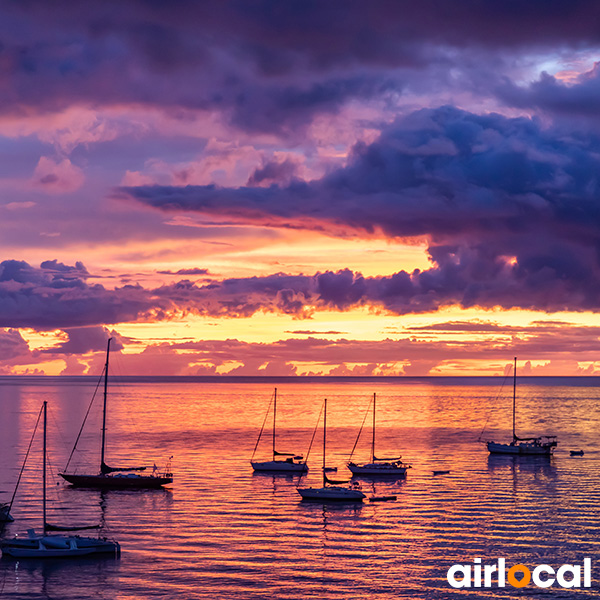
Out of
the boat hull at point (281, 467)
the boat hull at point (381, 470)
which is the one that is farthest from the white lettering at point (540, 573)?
the boat hull at point (281, 467)

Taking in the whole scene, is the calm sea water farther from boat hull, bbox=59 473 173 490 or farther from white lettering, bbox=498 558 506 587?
boat hull, bbox=59 473 173 490

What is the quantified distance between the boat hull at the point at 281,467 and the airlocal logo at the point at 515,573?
6023 cm

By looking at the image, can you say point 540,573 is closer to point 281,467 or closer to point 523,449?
point 281,467

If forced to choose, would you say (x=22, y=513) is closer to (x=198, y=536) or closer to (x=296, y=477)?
(x=198, y=536)

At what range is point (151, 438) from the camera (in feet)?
611

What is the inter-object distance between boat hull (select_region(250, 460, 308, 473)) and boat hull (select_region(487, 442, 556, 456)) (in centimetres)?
5017

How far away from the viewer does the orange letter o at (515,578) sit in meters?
66.2

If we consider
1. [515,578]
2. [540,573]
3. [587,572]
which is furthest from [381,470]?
[587,572]

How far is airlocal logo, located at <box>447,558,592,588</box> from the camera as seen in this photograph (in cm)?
6575

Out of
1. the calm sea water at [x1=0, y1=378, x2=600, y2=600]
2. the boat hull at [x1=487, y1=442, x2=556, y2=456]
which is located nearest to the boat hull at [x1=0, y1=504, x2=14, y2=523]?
the calm sea water at [x1=0, y1=378, x2=600, y2=600]

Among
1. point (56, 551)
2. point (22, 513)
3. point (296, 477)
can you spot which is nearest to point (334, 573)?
point (56, 551)

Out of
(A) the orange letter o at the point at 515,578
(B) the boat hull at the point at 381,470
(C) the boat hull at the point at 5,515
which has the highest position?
(B) the boat hull at the point at 381,470

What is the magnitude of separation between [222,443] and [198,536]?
9442 centimetres

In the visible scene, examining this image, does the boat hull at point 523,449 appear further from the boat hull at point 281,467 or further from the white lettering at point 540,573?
the white lettering at point 540,573
